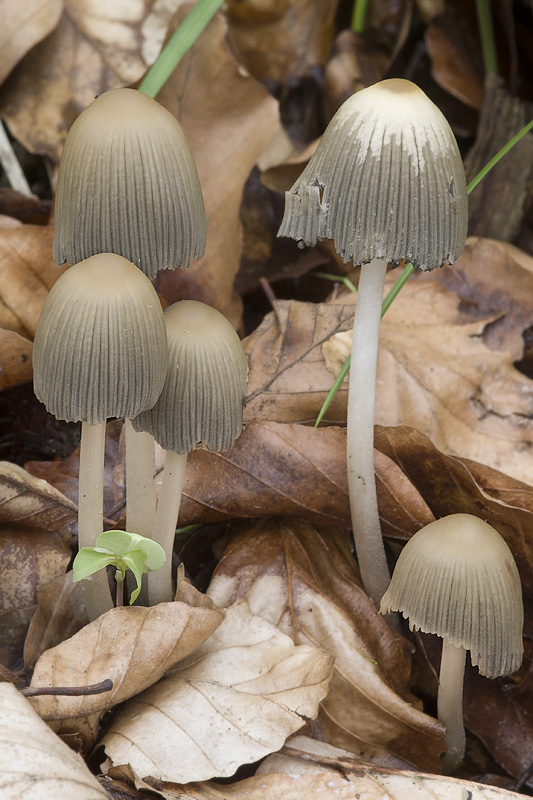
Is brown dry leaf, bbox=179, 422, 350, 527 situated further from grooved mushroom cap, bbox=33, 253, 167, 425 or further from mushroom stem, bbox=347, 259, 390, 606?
grooved mushroom cap, bbox=33, 253, 167, 425

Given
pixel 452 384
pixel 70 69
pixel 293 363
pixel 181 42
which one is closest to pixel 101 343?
pixel 293 363

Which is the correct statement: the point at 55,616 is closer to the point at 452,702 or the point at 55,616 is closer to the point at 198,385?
the point at 198,385

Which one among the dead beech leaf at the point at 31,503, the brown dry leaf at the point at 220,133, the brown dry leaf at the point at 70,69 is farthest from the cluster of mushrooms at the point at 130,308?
the brown dry leaf at the point at 70,69

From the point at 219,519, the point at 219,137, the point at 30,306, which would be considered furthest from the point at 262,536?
the point at 219,137

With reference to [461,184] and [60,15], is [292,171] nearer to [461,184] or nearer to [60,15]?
[60,15]

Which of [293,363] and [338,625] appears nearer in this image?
[338,625]

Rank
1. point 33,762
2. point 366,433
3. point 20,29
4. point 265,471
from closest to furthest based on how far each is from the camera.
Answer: point 33,762 → point 366,433 → point 265,471 → point 20,29

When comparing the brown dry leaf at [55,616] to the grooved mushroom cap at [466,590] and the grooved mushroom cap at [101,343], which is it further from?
the grooved mushroom cap at [466,590]
